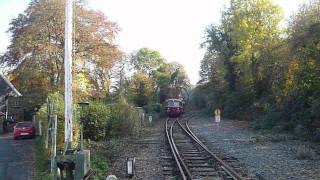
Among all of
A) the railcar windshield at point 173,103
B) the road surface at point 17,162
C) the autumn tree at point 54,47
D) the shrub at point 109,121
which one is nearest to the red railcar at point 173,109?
the railcar windshield at point 173,103

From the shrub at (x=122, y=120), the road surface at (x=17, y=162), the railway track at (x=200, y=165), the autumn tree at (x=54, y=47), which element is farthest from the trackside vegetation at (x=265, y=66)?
the road surface at (x=17, y=162)

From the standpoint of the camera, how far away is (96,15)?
40.1m

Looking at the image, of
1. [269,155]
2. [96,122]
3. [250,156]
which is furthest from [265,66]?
[250,156]

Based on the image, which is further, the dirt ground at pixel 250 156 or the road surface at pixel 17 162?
the road surface at pixel 17 162

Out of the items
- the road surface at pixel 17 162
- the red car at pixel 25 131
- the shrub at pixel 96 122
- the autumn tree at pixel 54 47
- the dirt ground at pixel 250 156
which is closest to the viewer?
the dirt ground at pixel 250 156

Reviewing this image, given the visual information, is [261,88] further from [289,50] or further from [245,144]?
[245,144]

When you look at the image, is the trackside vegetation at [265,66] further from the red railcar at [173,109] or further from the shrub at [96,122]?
the shrub at [96,122]

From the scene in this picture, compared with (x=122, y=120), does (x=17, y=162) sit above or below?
below

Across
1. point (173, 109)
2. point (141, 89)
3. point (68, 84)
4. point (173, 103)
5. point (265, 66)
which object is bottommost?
point (68, 84)

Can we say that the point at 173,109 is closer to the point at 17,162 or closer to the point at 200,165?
the point at 17,162

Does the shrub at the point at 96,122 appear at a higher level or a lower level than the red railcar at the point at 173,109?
lower

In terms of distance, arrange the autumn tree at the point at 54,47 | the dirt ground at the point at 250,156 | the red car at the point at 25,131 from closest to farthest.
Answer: the dirt ground at the point at 250,156, the red car at the point at 25,131, the autumn tree at the point at 54,47

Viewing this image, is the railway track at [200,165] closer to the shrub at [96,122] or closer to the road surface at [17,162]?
the road surface at [17,162]

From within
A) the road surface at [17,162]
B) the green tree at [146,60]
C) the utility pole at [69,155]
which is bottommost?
the road surface at [17,162]
